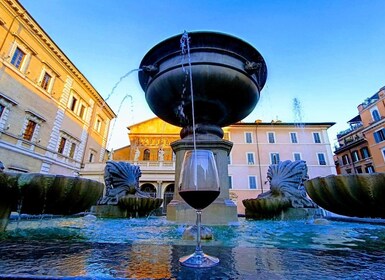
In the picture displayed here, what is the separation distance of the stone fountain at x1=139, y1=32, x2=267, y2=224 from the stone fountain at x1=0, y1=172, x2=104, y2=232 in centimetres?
169

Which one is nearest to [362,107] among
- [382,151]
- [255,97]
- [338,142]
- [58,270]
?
[382,151]

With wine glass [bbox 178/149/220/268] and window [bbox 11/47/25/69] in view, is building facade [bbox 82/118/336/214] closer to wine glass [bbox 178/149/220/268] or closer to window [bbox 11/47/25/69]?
window [bbox 11/47/25/69]

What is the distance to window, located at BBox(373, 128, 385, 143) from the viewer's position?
23.4 m

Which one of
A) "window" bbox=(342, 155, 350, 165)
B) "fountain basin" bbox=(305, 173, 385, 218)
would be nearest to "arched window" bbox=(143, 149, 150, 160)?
"fountain basin" bbox=(305, 173, 385, 218)

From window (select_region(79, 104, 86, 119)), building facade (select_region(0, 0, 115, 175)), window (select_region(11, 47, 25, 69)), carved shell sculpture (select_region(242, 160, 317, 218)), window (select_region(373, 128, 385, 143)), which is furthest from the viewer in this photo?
window (select_region(373, 128, 385, 143))

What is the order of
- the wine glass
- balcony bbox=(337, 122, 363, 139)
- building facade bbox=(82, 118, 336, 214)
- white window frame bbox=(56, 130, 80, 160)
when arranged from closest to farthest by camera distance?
the wine glass, white window frame bbox=(56, 130, 80, 160), building facade bbox=(82, 118, 336, 214), balcony bbox=(337, 122, 363, 139)

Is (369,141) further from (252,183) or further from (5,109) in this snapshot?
(5,109)

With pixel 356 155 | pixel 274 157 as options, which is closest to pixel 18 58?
pixel 274 157

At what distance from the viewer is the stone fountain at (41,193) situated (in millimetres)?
1524

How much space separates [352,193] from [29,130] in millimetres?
19815

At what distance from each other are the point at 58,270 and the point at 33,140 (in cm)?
1937

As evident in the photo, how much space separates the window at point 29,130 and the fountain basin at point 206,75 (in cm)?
1631

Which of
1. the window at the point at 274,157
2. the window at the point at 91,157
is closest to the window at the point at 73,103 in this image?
the window at the point at 91,157

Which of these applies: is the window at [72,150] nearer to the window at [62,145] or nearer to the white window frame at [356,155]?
the window at [62,145]
